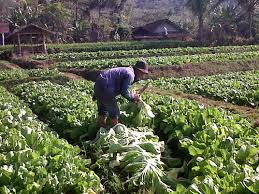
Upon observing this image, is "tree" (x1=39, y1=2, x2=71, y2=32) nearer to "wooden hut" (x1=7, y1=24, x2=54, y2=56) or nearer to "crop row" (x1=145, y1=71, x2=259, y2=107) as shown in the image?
"wooden hut" (x1=7, y1=24, x2=54, y2=56)

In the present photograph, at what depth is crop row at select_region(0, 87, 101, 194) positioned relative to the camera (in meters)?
5.33

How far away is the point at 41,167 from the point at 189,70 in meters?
19.1

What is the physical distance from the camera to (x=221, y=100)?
1433 cm

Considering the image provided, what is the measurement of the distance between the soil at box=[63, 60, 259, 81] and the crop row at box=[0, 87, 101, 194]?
1616 cm

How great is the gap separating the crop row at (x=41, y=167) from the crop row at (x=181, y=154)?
649mm

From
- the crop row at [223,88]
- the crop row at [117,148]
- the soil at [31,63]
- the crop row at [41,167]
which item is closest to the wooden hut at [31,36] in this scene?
the soil at [31,63]

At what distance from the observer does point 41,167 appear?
5.61 meters

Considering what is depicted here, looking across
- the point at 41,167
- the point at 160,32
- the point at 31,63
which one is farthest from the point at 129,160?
the point at 160,32

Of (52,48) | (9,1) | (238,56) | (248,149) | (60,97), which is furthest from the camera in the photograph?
(9,1)

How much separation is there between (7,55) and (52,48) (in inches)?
256

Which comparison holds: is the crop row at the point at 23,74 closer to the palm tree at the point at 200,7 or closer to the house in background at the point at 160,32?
the house in background at the point at 160,32

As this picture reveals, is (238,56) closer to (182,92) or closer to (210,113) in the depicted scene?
(182,92)

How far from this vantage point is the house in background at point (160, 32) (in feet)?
177

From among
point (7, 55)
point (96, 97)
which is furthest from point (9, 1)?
point (96, 97)
